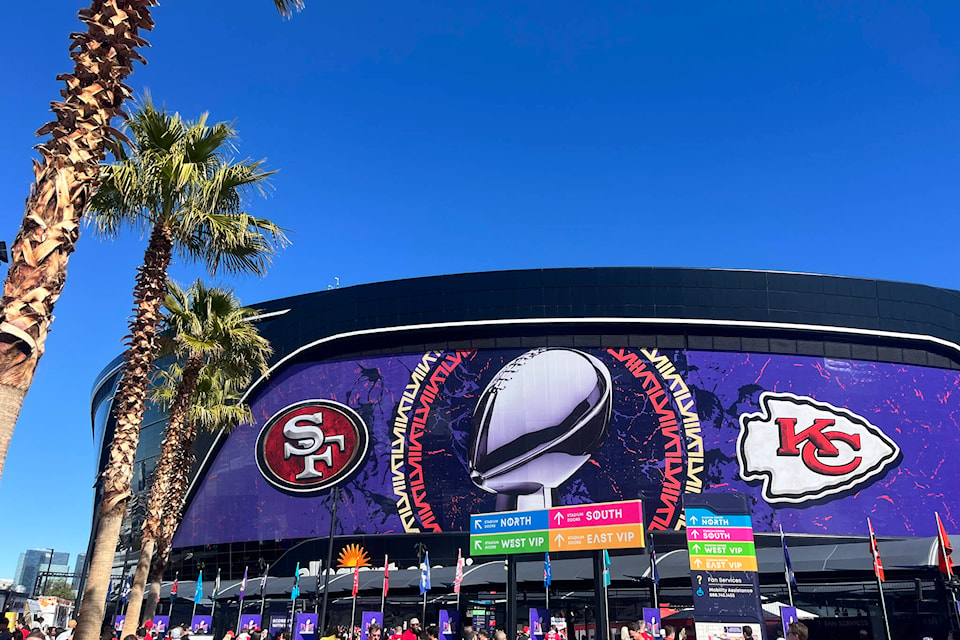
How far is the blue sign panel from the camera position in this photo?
2136cm

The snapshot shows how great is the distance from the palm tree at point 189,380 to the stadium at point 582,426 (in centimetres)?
1791

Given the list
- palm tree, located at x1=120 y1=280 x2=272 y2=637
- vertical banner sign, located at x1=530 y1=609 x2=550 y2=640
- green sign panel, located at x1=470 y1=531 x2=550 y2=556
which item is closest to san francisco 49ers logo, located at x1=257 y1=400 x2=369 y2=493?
palm tree, located at x1=120 y1=280 x2=272 y2=637

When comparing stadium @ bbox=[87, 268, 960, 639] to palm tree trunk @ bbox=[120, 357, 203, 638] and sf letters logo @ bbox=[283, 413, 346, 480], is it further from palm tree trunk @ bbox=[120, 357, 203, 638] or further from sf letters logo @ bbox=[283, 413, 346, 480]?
palm tree trunk @ bbox=[120, 357, 203, 638]

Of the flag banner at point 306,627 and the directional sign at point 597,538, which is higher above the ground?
the directional sign at point 597,538

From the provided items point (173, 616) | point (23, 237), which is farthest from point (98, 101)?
point (173, 616)

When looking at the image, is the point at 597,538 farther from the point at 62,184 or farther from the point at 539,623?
the point at 62,184

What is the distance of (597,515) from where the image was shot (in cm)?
2050

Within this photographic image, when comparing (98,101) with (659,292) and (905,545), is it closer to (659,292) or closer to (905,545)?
(905,545)

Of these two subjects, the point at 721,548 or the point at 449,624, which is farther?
the point at 449,624

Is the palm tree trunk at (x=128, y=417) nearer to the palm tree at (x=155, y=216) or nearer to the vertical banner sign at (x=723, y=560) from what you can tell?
the palm tree at (x=155, y=216)

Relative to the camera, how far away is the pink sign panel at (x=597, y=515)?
20.0 m

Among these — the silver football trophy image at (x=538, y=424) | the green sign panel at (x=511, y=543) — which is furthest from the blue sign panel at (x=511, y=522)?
the silver football trophy image at (x=538, y=424)

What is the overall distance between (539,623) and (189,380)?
15.9 meters

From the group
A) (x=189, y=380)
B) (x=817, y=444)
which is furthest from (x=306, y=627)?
(x=817, y=444)
